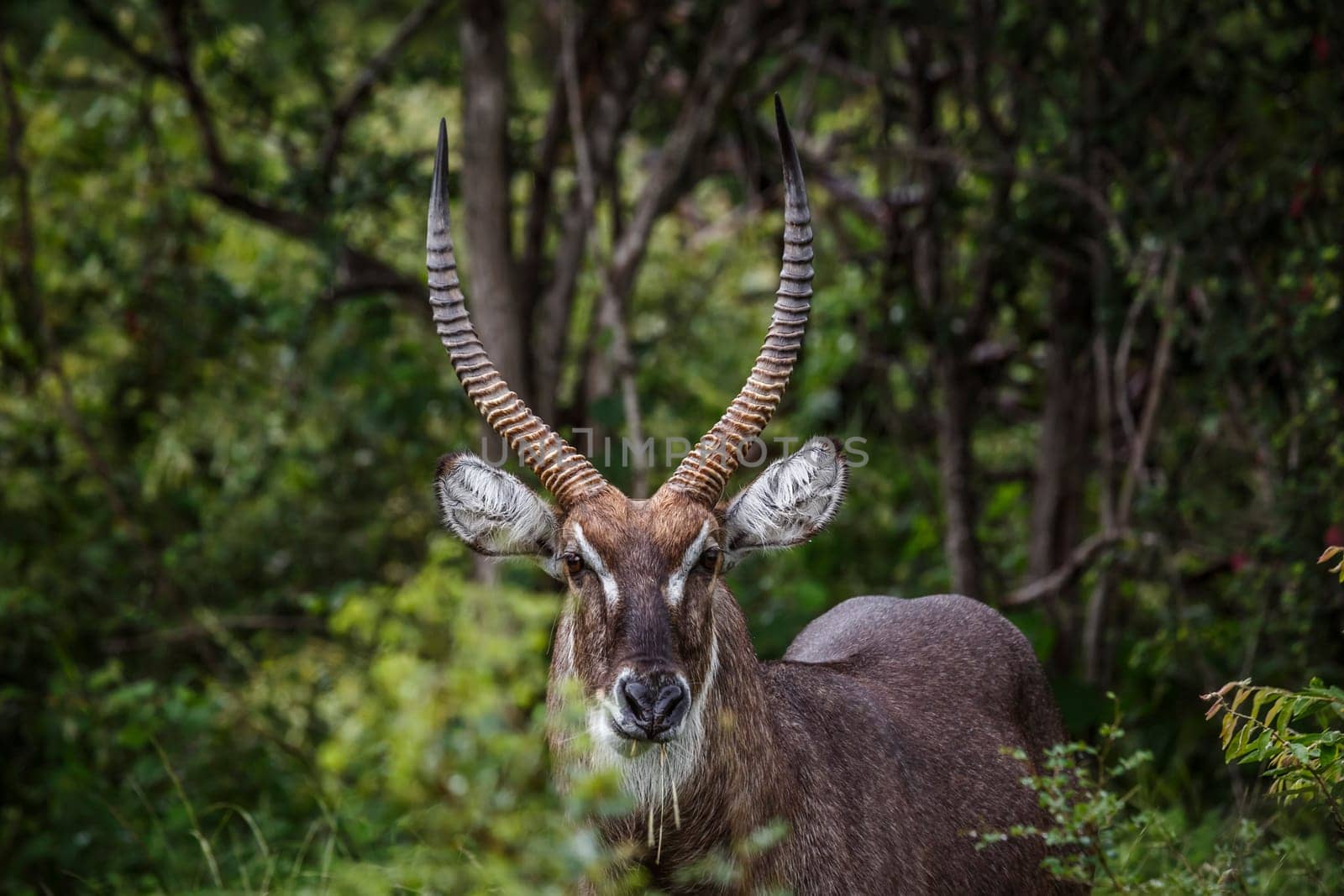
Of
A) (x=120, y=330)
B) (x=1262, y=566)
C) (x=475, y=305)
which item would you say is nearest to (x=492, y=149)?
(x=475, y=305)

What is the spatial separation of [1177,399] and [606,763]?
462 centimetres

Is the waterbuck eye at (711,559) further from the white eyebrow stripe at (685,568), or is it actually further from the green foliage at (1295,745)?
the green foliage at (1295,745)

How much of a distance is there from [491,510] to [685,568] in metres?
0.68

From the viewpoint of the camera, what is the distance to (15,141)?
7434 mm

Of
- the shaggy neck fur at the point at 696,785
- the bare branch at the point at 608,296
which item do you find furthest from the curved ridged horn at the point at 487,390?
the bare branch at the point at 608,296

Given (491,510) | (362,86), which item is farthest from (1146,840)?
(362,86)

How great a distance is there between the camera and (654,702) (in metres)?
3.59

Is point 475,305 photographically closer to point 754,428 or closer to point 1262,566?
point 754,428

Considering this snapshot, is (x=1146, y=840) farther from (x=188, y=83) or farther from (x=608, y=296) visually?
(x=188, y=83)

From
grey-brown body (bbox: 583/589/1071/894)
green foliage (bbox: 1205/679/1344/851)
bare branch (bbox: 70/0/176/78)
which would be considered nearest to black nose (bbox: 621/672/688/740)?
grey-brown body (bbox: 583/589/1071/894)

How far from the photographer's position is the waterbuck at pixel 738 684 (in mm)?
3812

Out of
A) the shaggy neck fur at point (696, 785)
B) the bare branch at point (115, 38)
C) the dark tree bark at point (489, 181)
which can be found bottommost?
the shaggy neck fur at point (696, 785)

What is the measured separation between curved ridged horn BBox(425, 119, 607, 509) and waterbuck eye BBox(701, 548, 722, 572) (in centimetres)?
37

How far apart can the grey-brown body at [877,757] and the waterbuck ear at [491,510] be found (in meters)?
0.58
